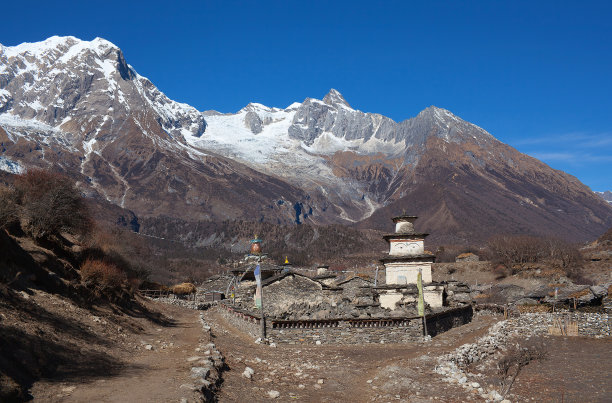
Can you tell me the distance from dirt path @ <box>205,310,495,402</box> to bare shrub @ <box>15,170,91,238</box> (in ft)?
38.4

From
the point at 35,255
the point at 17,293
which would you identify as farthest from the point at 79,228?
the point at 17,293

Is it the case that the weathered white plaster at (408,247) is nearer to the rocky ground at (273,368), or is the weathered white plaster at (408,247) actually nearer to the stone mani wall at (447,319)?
the stone mani wall at (447,319)

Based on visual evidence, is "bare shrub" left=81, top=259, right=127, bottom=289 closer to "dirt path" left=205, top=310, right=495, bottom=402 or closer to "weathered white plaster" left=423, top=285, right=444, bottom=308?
"dirt path" left=205, top=310, right=495, bottom=402

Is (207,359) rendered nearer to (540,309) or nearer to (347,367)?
(347,367)

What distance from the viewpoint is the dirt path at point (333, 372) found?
43.8ft

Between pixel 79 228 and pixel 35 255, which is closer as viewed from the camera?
pixel 35 255

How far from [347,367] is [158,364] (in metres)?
6.43

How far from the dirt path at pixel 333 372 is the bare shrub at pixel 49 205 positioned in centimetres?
1170

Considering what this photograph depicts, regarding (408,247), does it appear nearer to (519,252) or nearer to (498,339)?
(498,339)

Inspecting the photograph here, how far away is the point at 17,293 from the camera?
15711mm

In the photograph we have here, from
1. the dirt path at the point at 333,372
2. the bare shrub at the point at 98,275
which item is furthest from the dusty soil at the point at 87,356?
the bare shrub at the point at 98,275

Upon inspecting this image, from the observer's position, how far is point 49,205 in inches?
1021

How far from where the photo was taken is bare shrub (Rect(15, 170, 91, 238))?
82.4ft

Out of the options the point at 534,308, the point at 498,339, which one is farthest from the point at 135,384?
the point at 534,308
